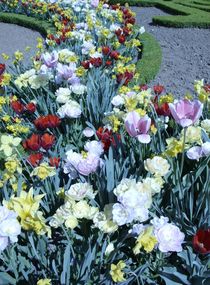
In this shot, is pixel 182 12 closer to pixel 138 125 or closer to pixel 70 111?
pixel 70 111

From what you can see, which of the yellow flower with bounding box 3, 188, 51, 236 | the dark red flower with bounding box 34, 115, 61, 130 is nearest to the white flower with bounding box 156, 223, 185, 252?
the yellow flower with bounding box 3, 188, 51, 236

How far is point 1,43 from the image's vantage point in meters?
9.45

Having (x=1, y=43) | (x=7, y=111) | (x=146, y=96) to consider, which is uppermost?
(x=146, y=96)

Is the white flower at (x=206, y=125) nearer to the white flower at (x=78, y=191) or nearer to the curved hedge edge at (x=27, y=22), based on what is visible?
the white flower at (x=78, y=191)

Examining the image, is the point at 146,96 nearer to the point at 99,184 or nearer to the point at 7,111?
the point at 99,184

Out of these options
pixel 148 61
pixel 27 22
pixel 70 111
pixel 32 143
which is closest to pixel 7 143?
pixel 32 143

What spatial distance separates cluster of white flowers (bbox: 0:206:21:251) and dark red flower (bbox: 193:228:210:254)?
30.1 inches

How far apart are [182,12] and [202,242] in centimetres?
974

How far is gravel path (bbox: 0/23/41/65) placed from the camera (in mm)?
8875

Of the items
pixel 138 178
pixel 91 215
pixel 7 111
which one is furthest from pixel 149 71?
pixel 91 215

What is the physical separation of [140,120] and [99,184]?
1.44ft

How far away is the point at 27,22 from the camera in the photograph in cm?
1070

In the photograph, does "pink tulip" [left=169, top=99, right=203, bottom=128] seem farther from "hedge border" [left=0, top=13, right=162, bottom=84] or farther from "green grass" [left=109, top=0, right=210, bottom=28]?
"green grass" [left=109, top=0, right=210, bottom=28]

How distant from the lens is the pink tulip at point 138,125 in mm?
2369
